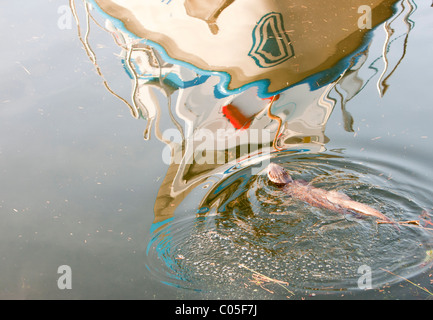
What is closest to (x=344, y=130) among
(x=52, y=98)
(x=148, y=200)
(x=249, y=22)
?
(x=148, y=200)

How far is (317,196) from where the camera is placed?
540 centimetres

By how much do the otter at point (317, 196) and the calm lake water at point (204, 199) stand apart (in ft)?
0.35

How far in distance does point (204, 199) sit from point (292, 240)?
115 cm

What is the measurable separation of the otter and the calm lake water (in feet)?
0.35

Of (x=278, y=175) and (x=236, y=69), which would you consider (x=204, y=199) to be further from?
(x=236, y=69)

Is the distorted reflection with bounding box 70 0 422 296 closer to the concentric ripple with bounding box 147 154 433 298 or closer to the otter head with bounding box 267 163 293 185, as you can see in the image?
the concentric ripple with bounding box 147 154 433 298

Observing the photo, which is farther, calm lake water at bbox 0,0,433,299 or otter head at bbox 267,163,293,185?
otter head at bbox 267,163,293,185

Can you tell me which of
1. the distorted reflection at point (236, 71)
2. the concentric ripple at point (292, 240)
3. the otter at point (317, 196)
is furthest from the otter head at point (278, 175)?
the distorted reflection at point (236, 71)

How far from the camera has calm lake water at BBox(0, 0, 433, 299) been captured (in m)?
4.45

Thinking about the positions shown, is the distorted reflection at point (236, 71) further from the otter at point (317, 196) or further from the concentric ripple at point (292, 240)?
the otter at point (317, 196)

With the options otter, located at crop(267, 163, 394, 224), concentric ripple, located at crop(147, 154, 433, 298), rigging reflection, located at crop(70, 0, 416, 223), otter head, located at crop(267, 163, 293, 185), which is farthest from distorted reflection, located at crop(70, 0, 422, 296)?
otter, located at crop(267, 163, 394, 224)

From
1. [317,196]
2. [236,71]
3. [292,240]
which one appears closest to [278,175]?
[317,196]

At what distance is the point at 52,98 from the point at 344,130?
437 cm

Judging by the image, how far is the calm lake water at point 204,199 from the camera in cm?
445
